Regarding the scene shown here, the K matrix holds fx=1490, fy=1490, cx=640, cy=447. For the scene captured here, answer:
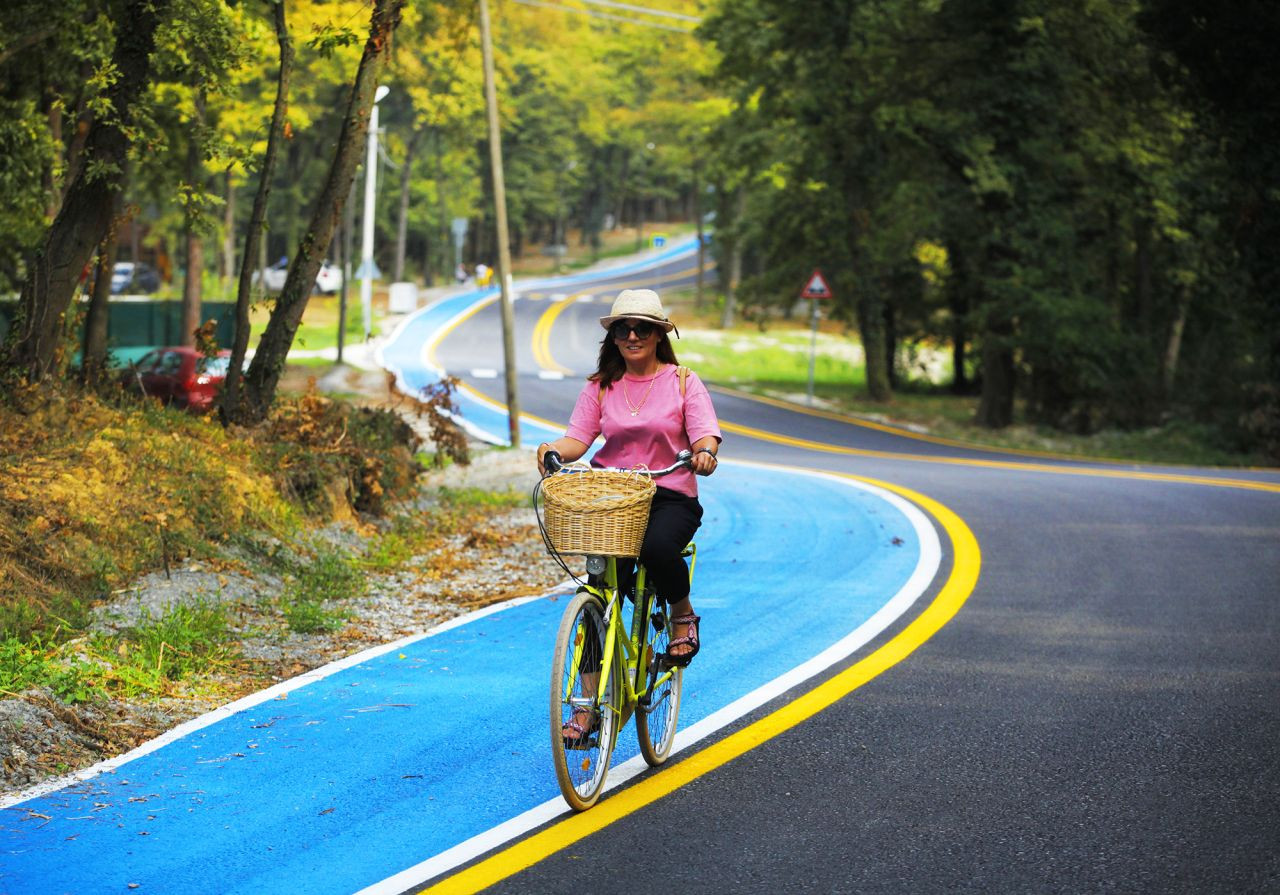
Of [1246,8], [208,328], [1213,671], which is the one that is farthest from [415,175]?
[1213,671]

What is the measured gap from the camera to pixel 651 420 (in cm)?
614

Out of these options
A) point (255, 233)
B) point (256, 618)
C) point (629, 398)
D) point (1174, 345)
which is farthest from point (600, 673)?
point (1174, 345)

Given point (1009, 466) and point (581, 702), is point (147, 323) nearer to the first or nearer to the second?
point (1009, 466)

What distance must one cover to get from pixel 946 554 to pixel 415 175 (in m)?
72.8

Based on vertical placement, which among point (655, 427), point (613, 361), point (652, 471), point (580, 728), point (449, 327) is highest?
point (613, 361)

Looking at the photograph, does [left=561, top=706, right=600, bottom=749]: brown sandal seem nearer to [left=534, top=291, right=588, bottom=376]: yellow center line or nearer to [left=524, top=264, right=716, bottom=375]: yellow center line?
[left=524, top=264, right=716, bottom=375]: yellow center line

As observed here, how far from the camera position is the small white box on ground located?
64.6m

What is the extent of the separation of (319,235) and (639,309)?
800cm

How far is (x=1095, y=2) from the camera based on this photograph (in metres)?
31.0

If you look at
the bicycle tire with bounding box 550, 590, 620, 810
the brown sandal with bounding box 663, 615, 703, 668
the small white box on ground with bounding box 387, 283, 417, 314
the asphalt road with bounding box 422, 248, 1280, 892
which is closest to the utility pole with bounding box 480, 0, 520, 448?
the asphalt road with bounding box 422, 248, 1280, 892

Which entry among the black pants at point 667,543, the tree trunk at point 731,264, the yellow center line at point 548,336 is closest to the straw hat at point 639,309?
the black pants at point 667,543

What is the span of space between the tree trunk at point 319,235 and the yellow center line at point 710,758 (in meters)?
6.35

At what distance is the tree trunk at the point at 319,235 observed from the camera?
44.1 ft

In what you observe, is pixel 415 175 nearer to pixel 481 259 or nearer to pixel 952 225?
pixel 481 259
